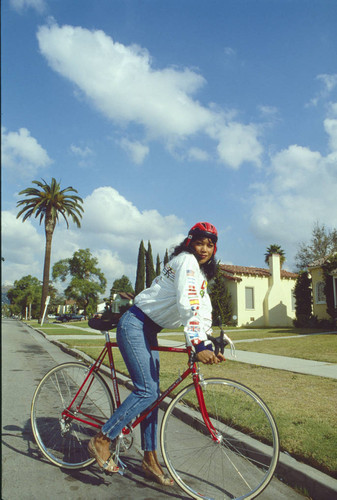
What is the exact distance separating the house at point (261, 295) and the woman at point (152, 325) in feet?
96.7

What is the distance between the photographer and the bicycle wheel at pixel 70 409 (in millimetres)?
3402

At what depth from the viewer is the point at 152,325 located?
312cm

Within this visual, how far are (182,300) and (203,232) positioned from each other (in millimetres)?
646

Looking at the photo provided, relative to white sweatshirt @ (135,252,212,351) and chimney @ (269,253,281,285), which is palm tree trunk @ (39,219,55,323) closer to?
chimney @ (269,253,281,285)

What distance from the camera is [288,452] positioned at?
349cm

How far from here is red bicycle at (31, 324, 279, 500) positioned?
2873 mm

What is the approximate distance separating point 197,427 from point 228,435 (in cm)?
37

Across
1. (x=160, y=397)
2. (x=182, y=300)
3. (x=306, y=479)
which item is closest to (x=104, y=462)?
(x=160, y=397)

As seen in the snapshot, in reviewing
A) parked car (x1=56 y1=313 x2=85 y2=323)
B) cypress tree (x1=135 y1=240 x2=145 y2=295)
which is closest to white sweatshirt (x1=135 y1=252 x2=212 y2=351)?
cypress tree (x1=135 y1=240 x2=145 y2=295)

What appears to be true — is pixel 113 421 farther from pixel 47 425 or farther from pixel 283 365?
pixel 283 365

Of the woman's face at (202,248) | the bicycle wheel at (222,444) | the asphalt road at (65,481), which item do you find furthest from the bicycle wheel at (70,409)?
the woman's face at (202,248)

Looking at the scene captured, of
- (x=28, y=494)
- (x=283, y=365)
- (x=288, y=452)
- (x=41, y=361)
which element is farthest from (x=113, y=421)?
(x=41, y=361)

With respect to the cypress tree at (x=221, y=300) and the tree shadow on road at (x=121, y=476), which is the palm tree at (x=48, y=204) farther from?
the tree shadow on road at (x=121, y=476)

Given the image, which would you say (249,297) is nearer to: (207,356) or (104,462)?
(104,462)
